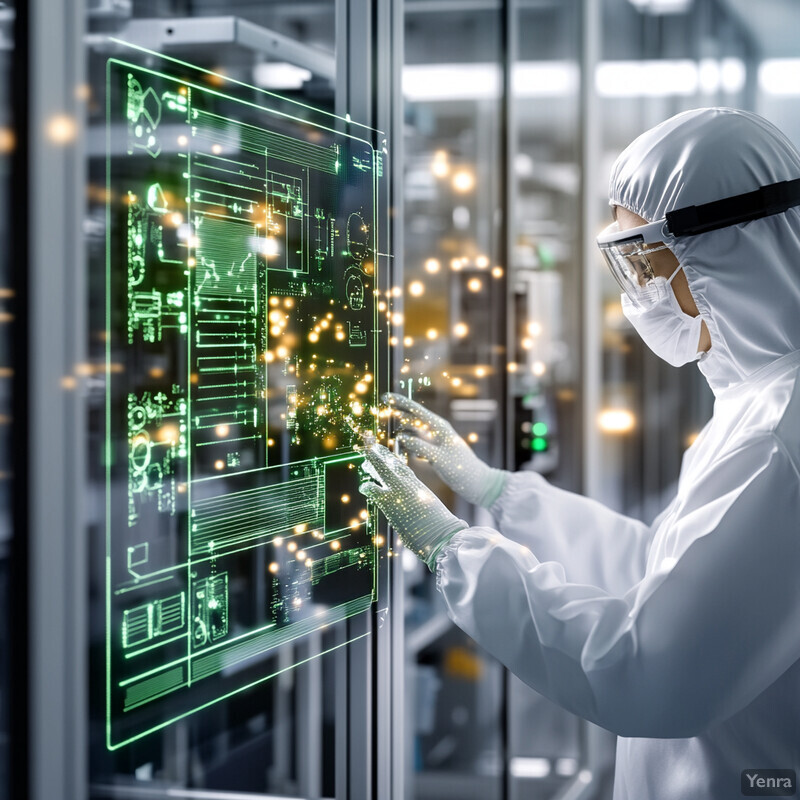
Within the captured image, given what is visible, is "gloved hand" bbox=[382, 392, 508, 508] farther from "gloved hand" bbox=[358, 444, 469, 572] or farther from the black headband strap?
the black headband strap

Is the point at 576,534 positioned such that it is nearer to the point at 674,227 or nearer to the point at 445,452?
the point at 445,452

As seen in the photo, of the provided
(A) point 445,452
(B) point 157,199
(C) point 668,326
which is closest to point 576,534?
(A) point 445,452

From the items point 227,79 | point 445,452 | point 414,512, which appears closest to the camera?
point 227,79

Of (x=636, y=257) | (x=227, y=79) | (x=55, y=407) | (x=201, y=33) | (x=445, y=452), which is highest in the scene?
(x=201, y=33)

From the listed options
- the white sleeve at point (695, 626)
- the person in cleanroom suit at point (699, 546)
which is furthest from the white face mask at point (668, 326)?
the white sleeve at point (695, 626)

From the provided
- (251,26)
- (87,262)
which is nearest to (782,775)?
(87,262)

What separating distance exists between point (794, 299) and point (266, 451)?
0.65m

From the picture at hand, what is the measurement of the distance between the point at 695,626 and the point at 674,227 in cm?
47

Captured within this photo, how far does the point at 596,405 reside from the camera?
236 centimetres

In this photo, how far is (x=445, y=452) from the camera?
136 centimetres

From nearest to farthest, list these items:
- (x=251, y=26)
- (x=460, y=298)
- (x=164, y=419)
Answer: (x=164, y=419), (x=251, y=26), (x=460, y=298)

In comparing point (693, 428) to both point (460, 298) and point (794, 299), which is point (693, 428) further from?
point (794, 299)

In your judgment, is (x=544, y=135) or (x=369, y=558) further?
(x=544, y=135)

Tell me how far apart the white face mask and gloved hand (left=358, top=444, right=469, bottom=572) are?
38 centimetres
